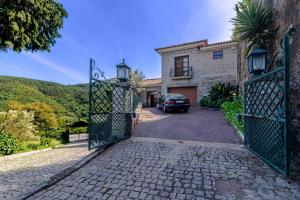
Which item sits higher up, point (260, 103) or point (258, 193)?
point (260, 103)

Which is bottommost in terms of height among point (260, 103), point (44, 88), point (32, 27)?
point (260, 103)

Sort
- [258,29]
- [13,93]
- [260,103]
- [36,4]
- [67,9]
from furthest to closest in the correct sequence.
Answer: [13,93] < [67,9] < [36,4] < [258,29] < [260,103]

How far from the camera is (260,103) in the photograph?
12.9ft

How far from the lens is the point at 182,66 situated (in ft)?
55.6

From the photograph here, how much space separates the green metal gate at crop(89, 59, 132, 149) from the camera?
463 cm

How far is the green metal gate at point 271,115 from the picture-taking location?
9.12 ft

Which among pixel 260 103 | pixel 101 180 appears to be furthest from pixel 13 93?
pixel 260 103

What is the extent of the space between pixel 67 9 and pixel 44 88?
8024 millimetres

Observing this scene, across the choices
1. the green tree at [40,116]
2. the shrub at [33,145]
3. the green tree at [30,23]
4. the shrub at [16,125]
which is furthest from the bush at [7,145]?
the green tree at [30,23]

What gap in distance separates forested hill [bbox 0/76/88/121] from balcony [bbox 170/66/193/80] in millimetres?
8954

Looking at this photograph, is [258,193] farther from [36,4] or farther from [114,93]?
[36,4]

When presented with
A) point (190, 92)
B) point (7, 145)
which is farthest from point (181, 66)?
point (7, 145)

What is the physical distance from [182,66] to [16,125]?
14234 mm

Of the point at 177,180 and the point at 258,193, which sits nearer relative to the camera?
the point at 258,193
